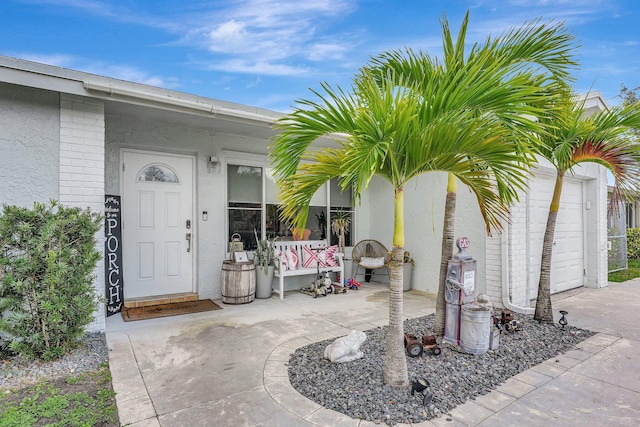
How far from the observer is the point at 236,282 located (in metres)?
4.95

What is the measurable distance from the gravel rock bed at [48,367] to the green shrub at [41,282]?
9 centimetres

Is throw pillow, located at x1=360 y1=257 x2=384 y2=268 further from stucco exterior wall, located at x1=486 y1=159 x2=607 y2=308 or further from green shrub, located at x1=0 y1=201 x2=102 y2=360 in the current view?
green shrub, located at x1=0 y1=201 x2=102 y2=360

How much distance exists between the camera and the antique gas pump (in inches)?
130

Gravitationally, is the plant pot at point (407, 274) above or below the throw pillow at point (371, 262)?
below

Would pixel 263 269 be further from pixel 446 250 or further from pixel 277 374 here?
pixel 446 250

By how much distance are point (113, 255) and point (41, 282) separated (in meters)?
1.50

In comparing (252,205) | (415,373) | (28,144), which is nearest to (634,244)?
(252,205)

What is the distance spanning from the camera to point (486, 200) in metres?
2.95

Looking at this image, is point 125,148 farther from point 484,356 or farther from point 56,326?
point 484,356

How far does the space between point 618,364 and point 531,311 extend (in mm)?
1501

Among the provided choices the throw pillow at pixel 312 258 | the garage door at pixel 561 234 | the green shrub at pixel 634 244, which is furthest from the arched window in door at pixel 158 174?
the green shrub at pixel 634 244

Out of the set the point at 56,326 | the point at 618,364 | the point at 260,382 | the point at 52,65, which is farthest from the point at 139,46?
the point at 618,364

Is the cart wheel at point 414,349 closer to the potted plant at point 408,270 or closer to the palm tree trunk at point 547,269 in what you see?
the palm tree trunk at point 547,269

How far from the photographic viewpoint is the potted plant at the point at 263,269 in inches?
212
